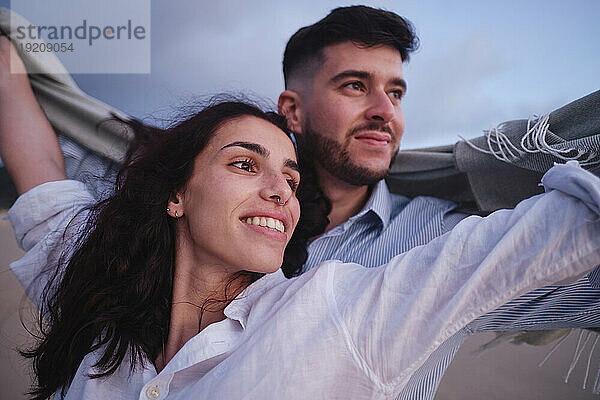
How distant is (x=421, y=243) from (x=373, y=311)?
730 mm

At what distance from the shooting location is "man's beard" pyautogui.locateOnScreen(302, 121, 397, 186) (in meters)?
1.67

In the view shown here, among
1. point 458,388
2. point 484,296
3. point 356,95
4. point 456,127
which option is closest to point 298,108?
point 356,95

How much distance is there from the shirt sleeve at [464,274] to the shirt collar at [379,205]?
748 mm

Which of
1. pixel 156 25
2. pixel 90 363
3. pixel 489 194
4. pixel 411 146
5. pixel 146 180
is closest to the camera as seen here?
pixel 90 363

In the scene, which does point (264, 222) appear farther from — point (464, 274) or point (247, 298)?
point (464, 274)

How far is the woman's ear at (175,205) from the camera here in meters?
1.08

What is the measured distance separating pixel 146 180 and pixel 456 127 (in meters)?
1.56

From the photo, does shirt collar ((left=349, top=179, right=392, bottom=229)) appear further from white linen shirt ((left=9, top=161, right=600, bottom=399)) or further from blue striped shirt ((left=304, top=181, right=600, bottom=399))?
white linen shirt ((left=9, top=161, right=600, bottom=399))

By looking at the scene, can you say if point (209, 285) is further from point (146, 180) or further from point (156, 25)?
point (156, 25)

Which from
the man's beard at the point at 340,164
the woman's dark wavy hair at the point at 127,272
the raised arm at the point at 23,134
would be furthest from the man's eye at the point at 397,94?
the raised arm at the point at 23,134

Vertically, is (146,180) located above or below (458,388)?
above

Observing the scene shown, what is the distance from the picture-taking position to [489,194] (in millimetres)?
1504

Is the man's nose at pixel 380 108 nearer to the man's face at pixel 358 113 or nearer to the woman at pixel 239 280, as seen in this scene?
the man's face at pixel 358 113

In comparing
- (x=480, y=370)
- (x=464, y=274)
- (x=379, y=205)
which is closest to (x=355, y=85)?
(x=379, y=205)
